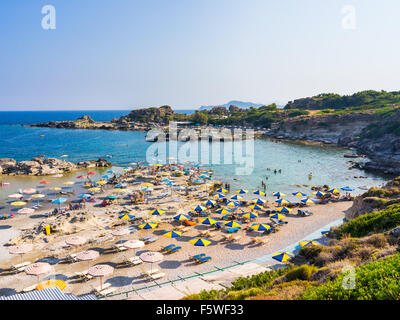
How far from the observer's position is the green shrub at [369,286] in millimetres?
6613

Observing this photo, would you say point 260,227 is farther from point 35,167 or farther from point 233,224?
point 35,167

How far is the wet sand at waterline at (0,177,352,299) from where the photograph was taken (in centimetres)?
1480

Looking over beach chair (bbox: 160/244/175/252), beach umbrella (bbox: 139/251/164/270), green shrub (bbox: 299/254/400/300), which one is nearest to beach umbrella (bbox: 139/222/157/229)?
beach chair (bbox: 160/244/175/252)

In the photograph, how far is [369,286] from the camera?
23.7ft

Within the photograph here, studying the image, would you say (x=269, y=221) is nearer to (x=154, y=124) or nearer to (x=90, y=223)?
(x=90, y=223)

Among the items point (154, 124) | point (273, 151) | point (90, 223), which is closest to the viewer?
point (90, 223)

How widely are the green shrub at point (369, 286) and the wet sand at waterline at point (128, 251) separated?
8997mm

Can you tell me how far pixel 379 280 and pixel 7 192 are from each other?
127 ft

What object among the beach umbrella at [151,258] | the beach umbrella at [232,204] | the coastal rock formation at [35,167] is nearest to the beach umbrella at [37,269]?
the beach umbrella at [151,258]

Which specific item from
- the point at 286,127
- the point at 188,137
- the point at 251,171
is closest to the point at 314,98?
the point at 286,127

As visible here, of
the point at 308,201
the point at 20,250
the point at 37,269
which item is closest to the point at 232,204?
the point at 308,201

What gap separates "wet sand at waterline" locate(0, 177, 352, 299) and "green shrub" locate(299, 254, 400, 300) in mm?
8997

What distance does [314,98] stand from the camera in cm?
13288

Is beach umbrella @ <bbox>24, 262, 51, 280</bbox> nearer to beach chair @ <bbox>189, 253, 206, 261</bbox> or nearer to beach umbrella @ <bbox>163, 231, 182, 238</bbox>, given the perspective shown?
beach umbrella @ <bbox>163, 231, 182, 238</bbox>
